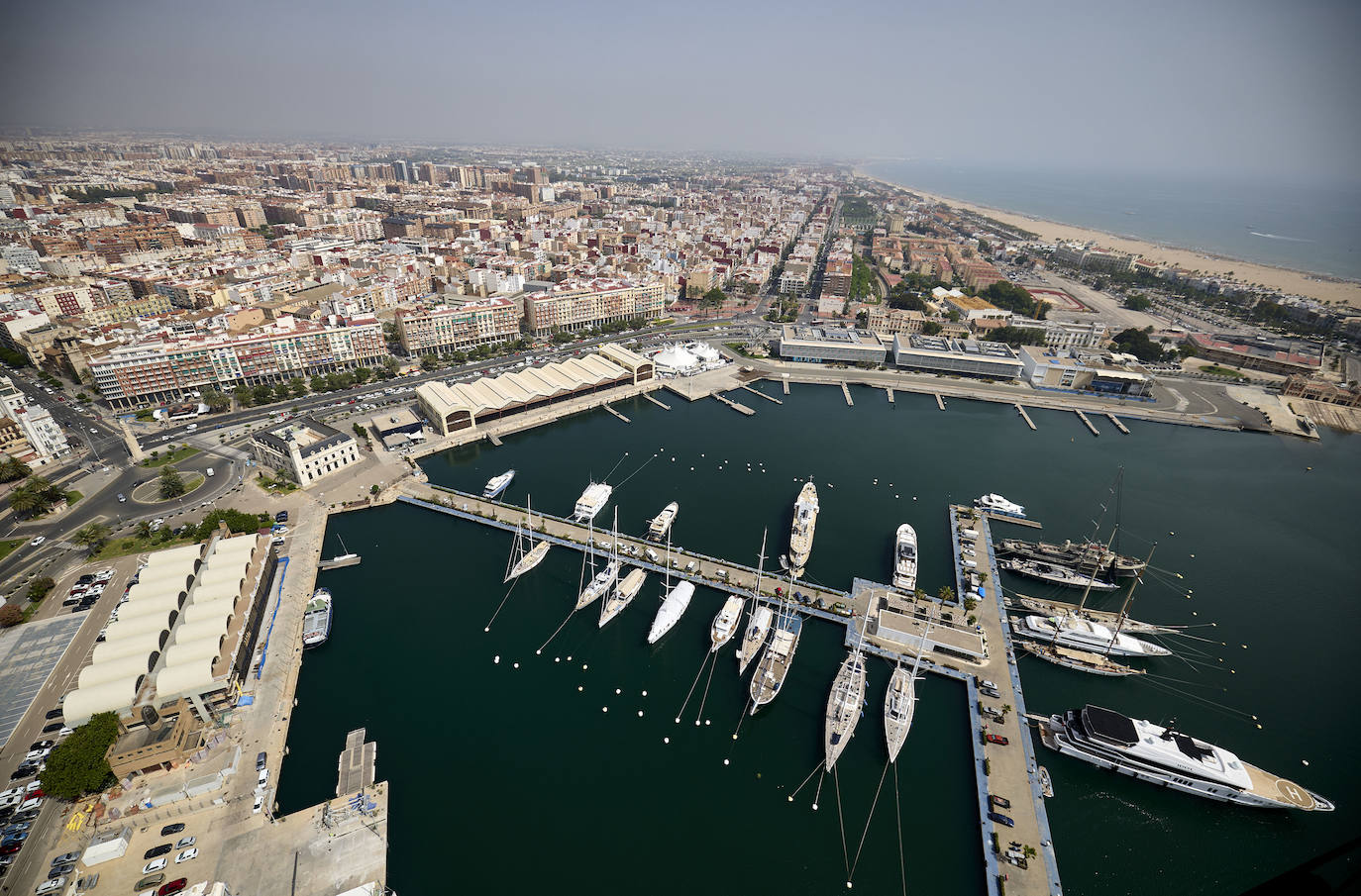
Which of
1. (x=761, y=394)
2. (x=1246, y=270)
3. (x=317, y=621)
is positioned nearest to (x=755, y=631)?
(x=317, y=621)

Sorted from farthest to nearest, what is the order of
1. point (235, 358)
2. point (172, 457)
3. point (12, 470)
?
point (235, 358) → point (172, 457) → point (12, 470)

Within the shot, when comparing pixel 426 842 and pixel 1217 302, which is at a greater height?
pixel 1217 302

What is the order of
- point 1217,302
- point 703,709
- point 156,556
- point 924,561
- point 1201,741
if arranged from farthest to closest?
point 1217,302, point 924,561, point 156,556, point 703,709, point 1201,741

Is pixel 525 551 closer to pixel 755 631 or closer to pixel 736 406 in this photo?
pixel 755 631

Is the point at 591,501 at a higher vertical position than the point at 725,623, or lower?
lower

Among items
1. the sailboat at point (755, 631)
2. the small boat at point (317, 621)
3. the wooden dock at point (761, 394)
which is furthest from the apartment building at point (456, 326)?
the sailboat at point (755, 631)

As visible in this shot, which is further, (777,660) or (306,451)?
(306,451)

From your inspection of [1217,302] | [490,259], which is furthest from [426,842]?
[1217,302]

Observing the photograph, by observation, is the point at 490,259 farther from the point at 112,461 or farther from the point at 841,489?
the point at 841,489
